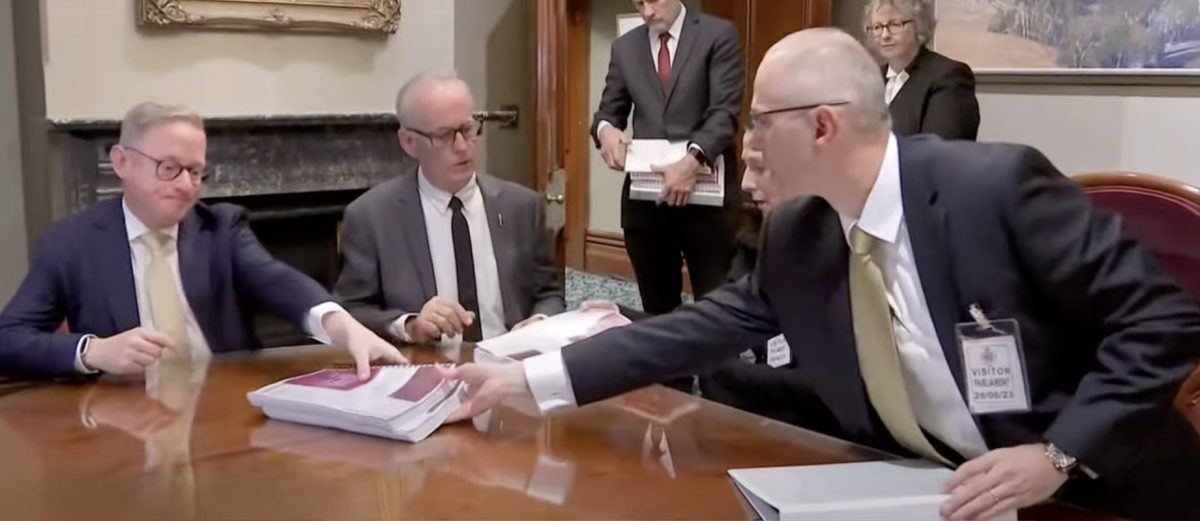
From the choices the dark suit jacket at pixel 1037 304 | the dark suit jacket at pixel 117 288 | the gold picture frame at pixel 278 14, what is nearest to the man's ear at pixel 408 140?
the dark suit jacket at pixel 117 288

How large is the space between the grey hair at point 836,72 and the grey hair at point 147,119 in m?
1.33

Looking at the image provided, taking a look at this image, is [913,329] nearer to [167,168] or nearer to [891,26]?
[167,168]

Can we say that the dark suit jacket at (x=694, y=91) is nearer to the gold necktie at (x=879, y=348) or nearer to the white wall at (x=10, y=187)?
the gold necktie at (x=879, y=348)

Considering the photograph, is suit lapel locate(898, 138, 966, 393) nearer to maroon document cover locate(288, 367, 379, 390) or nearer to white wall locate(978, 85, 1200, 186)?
maroon document cover locate(288, 367, 379, 390)

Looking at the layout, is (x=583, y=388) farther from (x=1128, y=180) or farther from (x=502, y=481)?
(x=1128, y=180)

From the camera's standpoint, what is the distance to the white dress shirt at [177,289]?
230 cm

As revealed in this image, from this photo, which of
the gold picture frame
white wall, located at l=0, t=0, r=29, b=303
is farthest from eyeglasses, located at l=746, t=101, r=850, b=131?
white wall, located at l=0, t=0, r=29, b=303

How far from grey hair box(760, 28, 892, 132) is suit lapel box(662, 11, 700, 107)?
2.10 metres

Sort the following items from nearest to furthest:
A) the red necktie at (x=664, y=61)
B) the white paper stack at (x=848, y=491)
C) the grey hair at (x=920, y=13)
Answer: the white paper stack at (x=848, y=491) → the grey hair at (x=920, y=13) → the red necktie at (x=664, y=61)

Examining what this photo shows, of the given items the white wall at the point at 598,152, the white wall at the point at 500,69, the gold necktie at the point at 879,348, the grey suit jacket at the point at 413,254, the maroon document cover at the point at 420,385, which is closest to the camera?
the gold necktie at the point at 879,348

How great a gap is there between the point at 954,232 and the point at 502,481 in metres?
0.65

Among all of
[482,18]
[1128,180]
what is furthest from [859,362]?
[482,18]

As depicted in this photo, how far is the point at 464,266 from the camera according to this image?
2.77 m

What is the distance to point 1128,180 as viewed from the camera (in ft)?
6.63
